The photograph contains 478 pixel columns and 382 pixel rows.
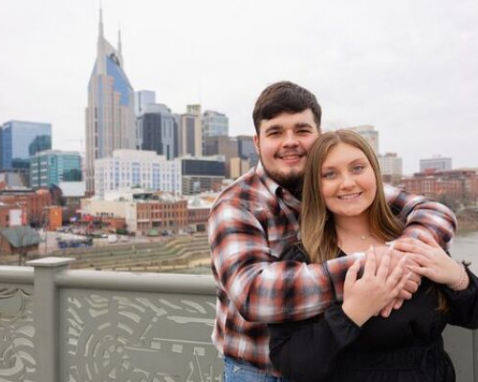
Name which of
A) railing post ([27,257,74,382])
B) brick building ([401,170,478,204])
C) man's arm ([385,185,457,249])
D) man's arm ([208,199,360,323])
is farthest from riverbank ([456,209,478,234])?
railing post ([27,257,74,382])

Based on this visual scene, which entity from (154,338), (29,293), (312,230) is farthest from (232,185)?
(29,293)

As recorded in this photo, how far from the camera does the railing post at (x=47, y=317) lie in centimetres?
185

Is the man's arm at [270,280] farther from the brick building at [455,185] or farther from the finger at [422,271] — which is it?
the brick building at [455,185]

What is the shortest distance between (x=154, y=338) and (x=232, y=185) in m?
0.89

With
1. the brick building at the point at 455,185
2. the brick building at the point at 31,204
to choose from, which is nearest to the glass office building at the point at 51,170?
the brick building at the point at 31,204

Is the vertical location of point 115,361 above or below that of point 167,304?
below

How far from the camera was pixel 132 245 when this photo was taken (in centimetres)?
3509

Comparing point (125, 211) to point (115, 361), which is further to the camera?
point (125, 211)

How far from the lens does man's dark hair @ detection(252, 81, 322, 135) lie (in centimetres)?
111

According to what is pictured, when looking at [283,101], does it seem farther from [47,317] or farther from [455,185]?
[455,185]

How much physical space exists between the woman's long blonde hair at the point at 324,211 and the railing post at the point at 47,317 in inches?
48.5

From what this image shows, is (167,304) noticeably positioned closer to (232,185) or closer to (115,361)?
(115,361)

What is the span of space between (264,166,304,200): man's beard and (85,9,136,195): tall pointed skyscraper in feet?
245

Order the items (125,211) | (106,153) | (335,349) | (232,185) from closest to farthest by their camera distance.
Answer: (335,349) → (232,185) → (125,211) → (106,153)
